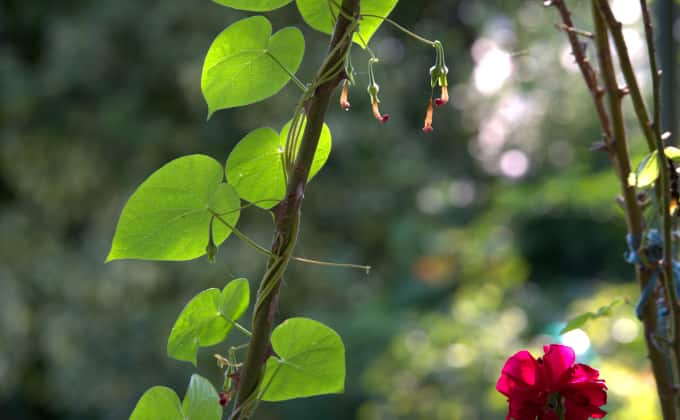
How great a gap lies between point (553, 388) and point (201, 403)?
18cm

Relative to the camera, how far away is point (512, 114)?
20.3 feet

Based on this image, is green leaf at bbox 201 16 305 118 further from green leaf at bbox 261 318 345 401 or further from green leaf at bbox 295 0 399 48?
green leaf at bbox 261 318 345 401

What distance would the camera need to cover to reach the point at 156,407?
1.30 feet

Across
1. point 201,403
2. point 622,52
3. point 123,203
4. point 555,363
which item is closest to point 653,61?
point 622,52

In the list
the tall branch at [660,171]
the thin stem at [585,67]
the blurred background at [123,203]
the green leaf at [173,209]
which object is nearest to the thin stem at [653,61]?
the tall branch at [660,171]

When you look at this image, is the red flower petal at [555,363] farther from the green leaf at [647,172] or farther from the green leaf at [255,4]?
the green leaf at [255,4]

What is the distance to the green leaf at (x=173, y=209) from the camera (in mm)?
376

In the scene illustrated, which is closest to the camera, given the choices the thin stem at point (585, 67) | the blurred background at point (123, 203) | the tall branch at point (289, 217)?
the tall branch at point (289, 217)

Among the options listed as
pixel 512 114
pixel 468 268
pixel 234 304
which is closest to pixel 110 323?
pixel 468 268

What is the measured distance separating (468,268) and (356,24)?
3.45 meters

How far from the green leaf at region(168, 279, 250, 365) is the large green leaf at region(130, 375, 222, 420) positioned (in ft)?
0.06

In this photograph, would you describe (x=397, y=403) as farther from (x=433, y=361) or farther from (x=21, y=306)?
(x=21, y=306)

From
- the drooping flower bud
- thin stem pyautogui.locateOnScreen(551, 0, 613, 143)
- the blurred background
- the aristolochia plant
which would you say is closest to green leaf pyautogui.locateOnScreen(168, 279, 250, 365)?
the aristolochia plant

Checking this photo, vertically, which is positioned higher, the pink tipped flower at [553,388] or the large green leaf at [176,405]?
the large green leaf at [176,405]
